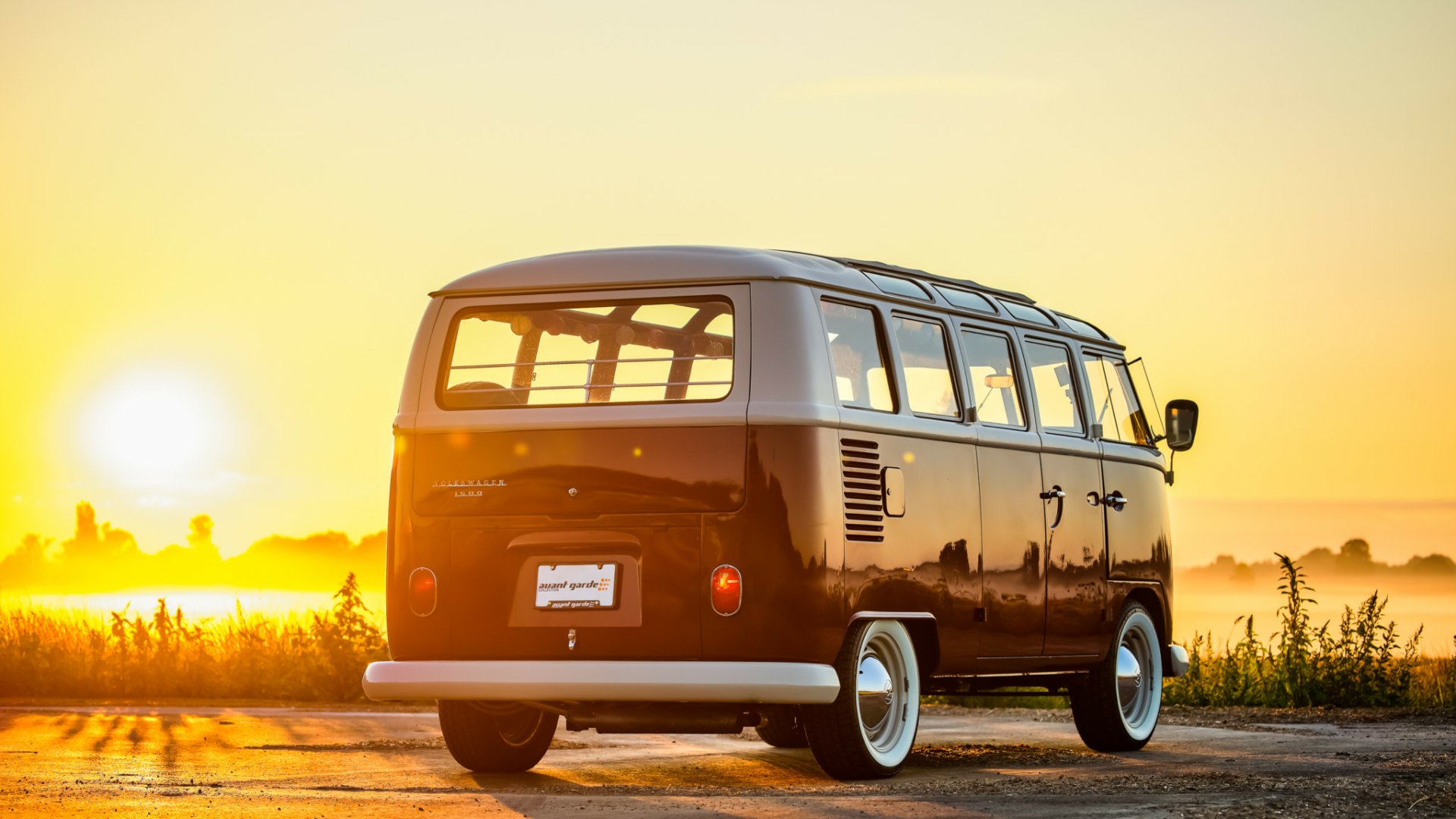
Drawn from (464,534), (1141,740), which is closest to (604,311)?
(464,534)

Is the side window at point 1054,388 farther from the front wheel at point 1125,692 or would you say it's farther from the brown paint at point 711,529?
the front wheel at point 1125,692

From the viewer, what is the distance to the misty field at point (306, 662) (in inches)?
581

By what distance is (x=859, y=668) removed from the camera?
881 cm

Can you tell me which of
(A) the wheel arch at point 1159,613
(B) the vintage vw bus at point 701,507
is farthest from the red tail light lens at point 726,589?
(A) the wheel arch at point 1159,613

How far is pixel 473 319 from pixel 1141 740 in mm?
5186

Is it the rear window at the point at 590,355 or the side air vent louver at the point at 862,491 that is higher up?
the rear window at the point at 590,355

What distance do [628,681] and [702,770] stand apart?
1925 millimetres

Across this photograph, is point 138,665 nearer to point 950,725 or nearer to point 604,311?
point 950,725

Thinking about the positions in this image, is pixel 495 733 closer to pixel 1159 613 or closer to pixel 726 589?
pixel 726 589

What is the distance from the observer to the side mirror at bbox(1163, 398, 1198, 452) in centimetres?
1234

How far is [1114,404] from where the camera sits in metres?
12.0

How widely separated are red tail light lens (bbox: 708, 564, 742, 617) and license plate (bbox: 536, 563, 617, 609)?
0.49 metres

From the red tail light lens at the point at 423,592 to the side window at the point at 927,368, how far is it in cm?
257

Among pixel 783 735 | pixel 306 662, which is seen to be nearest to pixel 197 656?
pixel 306 662
